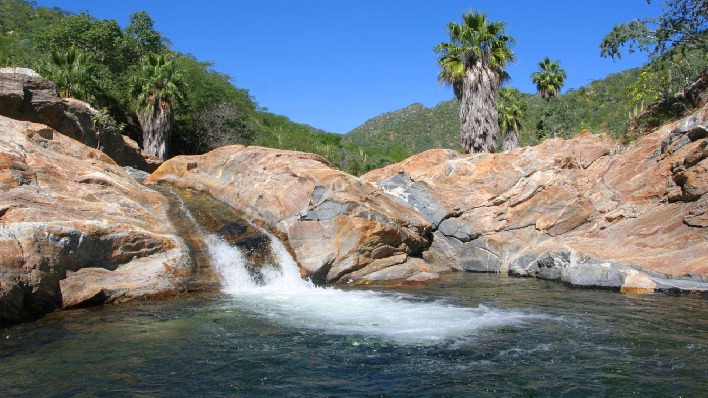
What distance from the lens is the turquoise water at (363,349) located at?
6090mm

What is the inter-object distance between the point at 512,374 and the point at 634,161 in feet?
41.5

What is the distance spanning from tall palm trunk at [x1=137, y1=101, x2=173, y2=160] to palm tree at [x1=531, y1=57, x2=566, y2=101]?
3008 cm

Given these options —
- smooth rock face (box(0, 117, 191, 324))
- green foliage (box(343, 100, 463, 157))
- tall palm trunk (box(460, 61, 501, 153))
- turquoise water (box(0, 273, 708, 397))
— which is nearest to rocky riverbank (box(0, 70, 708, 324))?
smooth rock face (box(0, 117, 191, 324))

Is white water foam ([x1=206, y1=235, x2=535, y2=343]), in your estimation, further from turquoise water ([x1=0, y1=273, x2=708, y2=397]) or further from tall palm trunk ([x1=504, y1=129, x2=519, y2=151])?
tall palm trunk ([x1=504, y1=129, x2=519, y2=151])

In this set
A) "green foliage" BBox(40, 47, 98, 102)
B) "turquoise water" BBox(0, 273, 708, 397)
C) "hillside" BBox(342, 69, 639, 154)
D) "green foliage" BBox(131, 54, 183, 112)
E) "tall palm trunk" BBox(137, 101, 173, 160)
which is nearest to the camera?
"turquoise water" BBox(0, 273, 708, 397)

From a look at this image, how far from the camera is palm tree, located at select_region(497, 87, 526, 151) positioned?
40.3 m

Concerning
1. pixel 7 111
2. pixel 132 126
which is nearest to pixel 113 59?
pixel 132 126

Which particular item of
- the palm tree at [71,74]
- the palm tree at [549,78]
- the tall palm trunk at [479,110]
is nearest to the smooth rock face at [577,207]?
the tall palm trunk at [479,110]

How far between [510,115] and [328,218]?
2976 cm

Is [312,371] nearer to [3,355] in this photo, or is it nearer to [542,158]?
[3,355]

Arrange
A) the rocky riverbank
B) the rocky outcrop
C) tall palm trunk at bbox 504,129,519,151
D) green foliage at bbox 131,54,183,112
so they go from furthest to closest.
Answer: tall palm trunk at bbox 504,129,519,151
green foliage at bbox 131,54,183,112
the rocky outcrop
the rocky riverbank

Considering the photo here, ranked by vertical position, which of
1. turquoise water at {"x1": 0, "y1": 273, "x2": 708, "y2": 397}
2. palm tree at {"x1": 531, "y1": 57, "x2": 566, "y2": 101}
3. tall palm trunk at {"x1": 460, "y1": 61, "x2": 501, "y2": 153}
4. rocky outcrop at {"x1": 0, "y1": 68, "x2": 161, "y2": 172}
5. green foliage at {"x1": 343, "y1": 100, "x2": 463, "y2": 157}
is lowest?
turquoise water at {"x1": 0, "y1": 273, "x2": 708, "y2": 397}

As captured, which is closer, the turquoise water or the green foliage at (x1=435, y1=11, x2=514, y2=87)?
the turquoise water

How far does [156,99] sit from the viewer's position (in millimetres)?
30438
